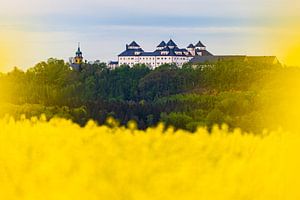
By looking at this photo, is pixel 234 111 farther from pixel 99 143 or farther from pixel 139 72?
pixel 139 72

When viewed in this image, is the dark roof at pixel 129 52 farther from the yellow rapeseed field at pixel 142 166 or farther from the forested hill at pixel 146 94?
the yellow rapeseed field at pixel 142 166

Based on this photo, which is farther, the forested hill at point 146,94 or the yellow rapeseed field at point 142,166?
the forested hill at point 146,94

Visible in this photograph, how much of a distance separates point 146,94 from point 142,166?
144 ft

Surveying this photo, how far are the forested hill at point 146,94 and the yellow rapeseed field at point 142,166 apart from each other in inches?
302

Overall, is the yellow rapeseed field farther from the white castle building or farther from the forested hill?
the white castle building

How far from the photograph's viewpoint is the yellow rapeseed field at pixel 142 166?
23.4 ft

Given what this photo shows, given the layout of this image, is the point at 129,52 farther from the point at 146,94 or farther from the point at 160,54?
the point at 146,94

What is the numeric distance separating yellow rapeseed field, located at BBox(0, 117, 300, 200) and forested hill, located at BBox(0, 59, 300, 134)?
7676mm

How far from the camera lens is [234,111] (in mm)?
23359

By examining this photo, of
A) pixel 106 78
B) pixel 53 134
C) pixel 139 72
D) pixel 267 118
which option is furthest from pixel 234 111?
pixel 139 72

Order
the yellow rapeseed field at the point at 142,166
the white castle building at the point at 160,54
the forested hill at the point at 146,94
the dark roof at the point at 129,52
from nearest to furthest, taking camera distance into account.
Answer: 1. the yellow rapeseed field at the point at 142,166
2. the forested hill at the point at 146,94
3. the white castle building at the point at 160,54
4. the dark roof at the point at 129,52

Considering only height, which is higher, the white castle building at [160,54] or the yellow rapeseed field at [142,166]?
the yellow rapeseed field at [142,166]

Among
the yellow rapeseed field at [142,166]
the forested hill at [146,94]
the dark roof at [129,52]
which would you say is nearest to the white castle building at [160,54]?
the dark roof at [129,52]

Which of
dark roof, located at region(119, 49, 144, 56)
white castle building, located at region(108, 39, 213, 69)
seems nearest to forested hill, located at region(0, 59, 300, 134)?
white castle building, located at region(108, 39, 213, 69)
